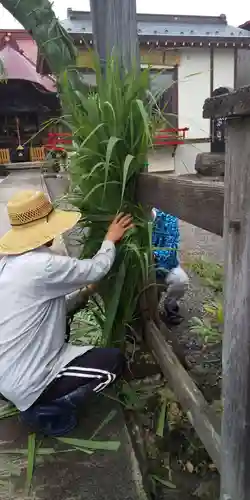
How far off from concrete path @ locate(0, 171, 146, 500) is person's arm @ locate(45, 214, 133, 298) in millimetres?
759

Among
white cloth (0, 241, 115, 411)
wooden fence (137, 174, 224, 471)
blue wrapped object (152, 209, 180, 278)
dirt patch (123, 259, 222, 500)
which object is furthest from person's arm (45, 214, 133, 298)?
blue wrapped object (152, 209, 180, 278)

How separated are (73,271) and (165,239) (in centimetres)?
139

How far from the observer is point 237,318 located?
1276 millimetres

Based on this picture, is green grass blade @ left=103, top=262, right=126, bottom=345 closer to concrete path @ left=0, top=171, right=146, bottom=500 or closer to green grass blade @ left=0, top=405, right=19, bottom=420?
concrete path @ left=0, top=171, right=146, bottom=500

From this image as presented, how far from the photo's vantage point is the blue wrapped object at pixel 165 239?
3285 millimetres

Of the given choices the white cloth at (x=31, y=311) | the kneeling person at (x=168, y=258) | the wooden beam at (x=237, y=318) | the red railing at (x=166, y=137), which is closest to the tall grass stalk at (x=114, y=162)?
the red railing at (x=166, y=137)

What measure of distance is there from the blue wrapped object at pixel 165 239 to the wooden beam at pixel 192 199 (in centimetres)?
110

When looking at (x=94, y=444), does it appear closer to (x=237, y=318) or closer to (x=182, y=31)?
(x=237, y=318)

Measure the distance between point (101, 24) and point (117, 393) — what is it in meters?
2.21

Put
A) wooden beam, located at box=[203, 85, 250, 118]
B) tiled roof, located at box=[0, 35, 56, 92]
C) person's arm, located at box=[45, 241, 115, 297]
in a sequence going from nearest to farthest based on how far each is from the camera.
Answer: wooden beam, located at box=[203, 85, 250, 118] < person's arm, located at box=[45, 241, 115, 297] < tiled roof, located at box=[0, 35, 56, 92]

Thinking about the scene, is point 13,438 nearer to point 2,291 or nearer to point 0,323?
point 0,323

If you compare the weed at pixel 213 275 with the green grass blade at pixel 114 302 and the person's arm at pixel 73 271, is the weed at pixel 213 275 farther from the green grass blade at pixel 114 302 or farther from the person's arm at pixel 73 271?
the person's arm at pixel 73 271

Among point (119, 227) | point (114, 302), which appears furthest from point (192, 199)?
point (114, 302)

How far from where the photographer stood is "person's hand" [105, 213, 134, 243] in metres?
2.38
